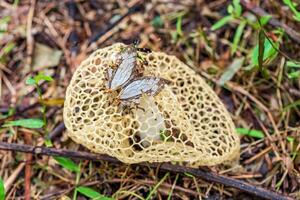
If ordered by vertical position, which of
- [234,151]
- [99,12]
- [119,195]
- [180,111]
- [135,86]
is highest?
[99,12]

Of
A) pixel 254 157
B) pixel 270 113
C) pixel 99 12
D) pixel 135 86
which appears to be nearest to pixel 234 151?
pixel 254 157

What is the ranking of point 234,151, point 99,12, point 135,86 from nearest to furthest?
point 135,86 < point 234,151 < point 99,12

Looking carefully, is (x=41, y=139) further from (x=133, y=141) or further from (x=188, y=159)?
(x=188, y=159)

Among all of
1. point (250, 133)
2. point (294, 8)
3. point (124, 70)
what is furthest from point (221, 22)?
point (124, 70)

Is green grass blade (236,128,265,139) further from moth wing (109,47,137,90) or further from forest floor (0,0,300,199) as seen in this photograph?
moth wing (109,47,137,90)

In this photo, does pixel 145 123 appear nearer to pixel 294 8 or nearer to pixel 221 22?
pixel 221 22

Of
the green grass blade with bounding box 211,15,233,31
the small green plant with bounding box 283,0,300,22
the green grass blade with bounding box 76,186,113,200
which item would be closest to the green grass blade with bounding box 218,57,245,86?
the green grass blade with bounding box 211,15,233,31

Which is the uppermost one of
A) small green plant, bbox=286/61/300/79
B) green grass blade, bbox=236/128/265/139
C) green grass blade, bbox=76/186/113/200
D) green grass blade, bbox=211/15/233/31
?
green grass blade, bbox=211/15/233/31
